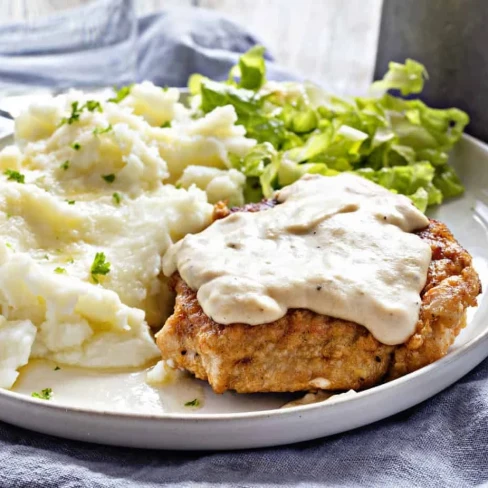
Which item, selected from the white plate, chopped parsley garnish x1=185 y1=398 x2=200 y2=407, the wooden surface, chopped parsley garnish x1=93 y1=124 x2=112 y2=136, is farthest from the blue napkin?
the wooden surface

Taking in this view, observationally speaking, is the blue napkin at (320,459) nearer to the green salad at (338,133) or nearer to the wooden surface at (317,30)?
the green salad at (338,133)

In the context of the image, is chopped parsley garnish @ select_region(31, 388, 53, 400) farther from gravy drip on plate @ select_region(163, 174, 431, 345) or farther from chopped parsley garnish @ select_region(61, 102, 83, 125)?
chopped parsley garnish @ select_region(61, 102, 83, 125)

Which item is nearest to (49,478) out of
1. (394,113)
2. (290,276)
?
(290,276)

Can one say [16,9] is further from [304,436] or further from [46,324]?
[304,436]

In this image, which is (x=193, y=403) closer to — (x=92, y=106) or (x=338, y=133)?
(x=92, y=106)

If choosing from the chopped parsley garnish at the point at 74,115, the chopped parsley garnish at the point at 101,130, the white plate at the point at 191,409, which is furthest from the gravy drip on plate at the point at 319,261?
the chopped parsley garnish at the point at 74,115

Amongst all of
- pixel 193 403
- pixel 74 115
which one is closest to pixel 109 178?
pixel 74 115

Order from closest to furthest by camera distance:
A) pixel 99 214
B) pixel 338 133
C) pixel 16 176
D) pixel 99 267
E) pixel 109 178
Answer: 1. pixel 99 267
2. pixel 99 214
3. pixel 16 176
4. pixel 109 178
5. pixel 338 133
